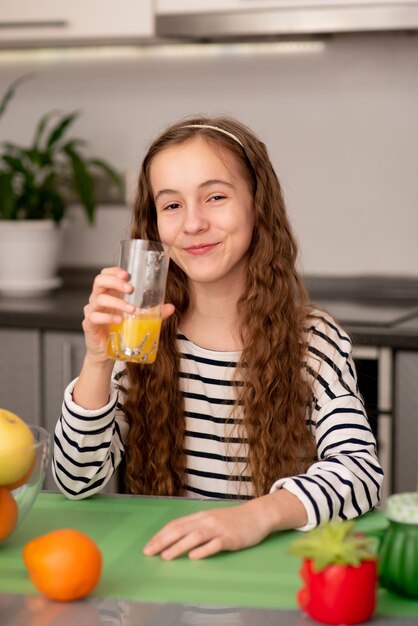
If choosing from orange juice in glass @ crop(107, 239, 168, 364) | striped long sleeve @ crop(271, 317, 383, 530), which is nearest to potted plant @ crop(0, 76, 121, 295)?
striped long sleeve @ crop(271, 317, 383, 530)

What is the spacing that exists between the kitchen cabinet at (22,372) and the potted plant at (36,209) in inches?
11.3

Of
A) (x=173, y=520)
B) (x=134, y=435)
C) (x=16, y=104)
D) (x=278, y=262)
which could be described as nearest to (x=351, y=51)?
(x=16, y=104)

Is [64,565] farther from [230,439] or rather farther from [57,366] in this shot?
A: [57,366]

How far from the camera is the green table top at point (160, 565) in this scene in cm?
98

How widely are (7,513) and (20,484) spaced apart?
4 cm

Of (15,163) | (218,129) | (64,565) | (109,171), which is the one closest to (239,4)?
(109,171)

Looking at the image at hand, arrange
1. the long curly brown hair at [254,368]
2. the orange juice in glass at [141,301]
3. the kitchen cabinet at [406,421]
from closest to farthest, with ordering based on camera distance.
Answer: the orange juice in glass at [141,301]
the long curly brown hair at [254,368]
the kitchen cabinet at [406,421]

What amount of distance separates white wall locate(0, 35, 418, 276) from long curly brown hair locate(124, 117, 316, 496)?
47.1 inches

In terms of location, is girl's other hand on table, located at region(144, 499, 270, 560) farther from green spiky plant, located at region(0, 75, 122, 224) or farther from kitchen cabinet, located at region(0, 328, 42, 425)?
green spiky plant, located at region(0, 75, 122, 224)

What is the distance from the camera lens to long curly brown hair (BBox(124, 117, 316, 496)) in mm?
1546

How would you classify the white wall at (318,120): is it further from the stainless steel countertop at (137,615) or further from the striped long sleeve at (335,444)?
the stainless steel countertop at (137,615)

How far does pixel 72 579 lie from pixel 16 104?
2.40 metres

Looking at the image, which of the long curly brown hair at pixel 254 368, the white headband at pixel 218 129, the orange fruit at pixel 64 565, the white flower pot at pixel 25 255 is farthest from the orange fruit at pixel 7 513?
the white flower pot at pixel 25 255

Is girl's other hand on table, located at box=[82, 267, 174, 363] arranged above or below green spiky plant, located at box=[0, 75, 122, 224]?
below
